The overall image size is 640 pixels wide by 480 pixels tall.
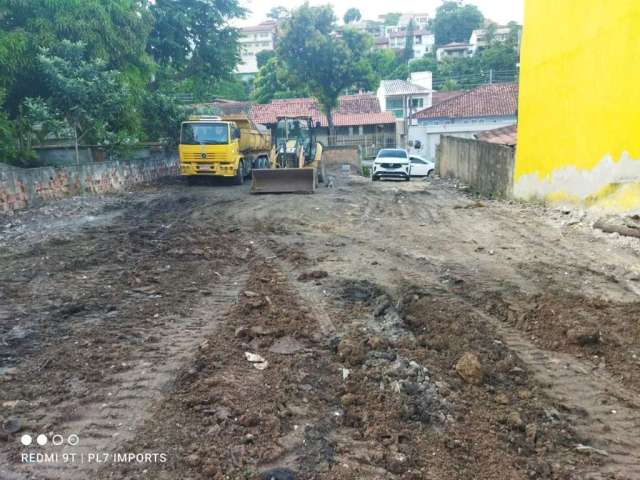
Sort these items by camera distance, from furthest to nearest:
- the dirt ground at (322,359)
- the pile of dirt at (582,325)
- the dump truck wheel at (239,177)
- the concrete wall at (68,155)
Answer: the dump truck wheel at (239,177), the concrete wall at (68,155), the pile of dirt at (582,325), the dirt ground at (322,359)

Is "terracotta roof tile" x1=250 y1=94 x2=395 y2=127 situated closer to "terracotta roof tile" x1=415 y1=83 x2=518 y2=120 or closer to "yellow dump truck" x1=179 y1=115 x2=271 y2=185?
"terracotta roof tile" x1=415 y1=83 x2=518 y2=120

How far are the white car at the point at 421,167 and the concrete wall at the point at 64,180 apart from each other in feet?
45.8

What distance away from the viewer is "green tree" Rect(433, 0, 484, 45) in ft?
263

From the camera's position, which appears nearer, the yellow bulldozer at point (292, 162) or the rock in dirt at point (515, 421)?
the rock in dirt at point (515, 421)

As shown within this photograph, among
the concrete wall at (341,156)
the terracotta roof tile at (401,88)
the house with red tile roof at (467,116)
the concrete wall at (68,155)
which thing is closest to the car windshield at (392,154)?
the concrete wall at (341,156)

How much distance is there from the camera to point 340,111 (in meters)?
46.9

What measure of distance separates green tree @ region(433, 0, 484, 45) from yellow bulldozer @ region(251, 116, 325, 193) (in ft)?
232

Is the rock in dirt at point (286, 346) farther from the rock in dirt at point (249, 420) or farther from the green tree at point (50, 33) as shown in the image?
the green tree at point (50, 33)

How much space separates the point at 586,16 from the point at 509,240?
5600mm

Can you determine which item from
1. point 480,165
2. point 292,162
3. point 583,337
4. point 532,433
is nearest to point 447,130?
point 480,165

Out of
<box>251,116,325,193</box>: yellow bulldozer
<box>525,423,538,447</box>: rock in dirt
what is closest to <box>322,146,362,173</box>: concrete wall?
<box>251,116,325,193</box>: yellow bulldozer

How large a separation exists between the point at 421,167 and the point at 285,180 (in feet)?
44.4

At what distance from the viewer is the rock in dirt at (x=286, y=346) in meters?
4.57

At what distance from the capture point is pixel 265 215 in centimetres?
1223
